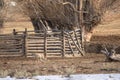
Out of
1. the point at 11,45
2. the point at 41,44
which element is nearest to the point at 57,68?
→ the point at 41,44

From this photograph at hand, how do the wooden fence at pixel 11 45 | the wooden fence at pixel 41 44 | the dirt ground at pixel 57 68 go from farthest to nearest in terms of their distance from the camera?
the wooden fence at pixel 11 45
the wooden fence at pixel 41 44
the dirt ground at pixel 57 68

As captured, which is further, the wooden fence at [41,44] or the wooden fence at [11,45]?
the wooden fence at [11,45]

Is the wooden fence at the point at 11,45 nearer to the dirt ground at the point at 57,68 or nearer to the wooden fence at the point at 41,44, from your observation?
the wooden fence at the point at 41,44

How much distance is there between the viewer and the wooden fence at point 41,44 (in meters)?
27.1

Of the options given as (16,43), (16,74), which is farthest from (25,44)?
(16,74)

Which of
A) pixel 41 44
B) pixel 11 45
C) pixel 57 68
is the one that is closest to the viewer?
pixel 57 68

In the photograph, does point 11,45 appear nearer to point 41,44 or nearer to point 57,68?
point 41,44

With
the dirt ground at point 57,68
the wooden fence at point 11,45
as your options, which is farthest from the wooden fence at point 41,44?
the dirt ground at point 57,68

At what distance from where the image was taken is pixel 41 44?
89.6ft

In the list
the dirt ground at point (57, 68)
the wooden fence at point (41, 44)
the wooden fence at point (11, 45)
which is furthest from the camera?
the wooden fence at point (11, 45)

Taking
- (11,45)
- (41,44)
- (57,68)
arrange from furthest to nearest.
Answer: (11,45), (41,44), (57,68)

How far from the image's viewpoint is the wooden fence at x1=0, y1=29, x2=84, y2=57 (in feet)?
88.8

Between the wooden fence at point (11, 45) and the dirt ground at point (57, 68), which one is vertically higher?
the dirt ground at point (57, 68)

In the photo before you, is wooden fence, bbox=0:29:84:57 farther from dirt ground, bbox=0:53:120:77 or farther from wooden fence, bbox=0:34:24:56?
dirt ground, bbox=0:53:120:77
